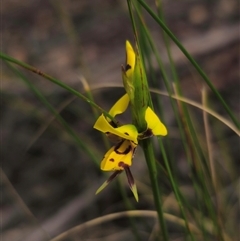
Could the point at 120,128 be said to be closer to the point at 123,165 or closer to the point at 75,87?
the point at 123,165

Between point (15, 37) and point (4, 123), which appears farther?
point (15, 37)

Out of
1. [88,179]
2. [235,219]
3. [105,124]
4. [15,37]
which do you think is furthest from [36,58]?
[105,124]

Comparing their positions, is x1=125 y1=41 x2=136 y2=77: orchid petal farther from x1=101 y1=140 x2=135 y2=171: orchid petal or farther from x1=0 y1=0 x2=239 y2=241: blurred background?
x1=0 y1=0 x2=239 y2=241: blurred background

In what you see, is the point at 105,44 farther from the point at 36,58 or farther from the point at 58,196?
the point at 58,196

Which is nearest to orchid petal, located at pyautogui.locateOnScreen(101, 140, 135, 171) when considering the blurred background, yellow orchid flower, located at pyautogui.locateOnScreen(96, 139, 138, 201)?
yellow orchid flower, located at pyautogui.locateOnScreen(96, 139, 138, 201)

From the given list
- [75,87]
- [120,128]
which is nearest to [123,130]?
[120,128]

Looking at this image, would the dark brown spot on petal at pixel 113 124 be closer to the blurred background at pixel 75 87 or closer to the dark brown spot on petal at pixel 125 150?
the dark brown spot on petal at pixel 125 150
